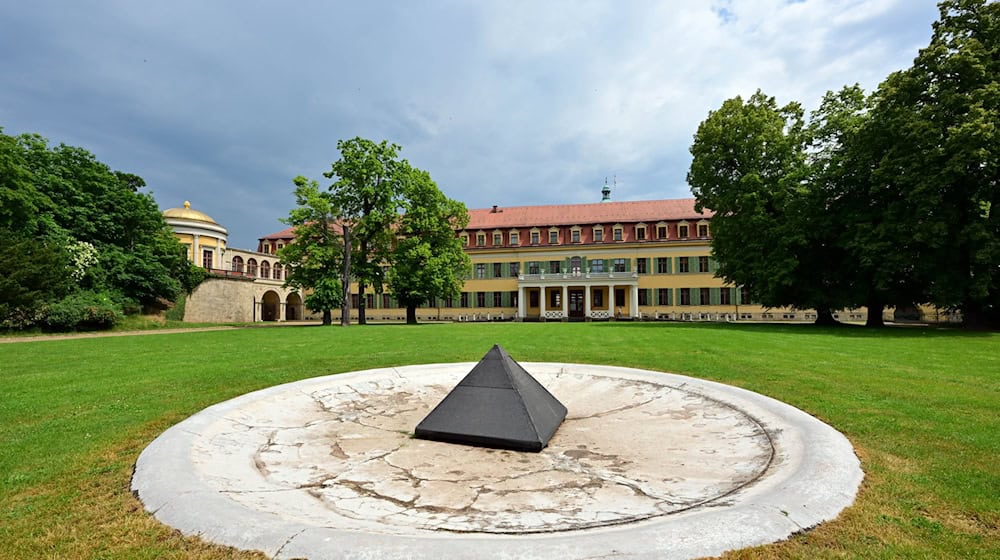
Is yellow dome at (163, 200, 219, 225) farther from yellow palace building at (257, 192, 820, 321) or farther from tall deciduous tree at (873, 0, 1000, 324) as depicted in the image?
tall deciduous tree at (873, 0, 1000, 324)

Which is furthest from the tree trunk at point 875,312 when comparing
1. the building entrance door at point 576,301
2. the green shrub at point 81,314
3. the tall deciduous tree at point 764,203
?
the green shrub at point 81,314

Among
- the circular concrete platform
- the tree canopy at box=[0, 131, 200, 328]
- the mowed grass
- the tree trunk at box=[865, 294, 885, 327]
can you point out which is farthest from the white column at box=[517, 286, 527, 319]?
the circular concrete platform

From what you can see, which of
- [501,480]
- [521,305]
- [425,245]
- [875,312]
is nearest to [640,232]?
[521,305]

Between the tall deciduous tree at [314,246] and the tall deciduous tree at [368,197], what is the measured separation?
1228mm

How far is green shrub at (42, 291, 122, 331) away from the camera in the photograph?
25109 mm

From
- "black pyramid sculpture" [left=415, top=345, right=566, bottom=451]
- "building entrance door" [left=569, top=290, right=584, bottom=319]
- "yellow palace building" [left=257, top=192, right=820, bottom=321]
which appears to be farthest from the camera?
"building entrance door" [left=569, top=290, right=584, bottom=319]

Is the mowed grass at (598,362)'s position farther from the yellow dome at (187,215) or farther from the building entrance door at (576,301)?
the yellow dome at (187,215)

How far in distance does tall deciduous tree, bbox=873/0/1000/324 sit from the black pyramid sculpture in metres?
22.7

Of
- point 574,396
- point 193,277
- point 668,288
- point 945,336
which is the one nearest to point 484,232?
point 668,288

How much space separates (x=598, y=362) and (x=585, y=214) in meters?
42.0

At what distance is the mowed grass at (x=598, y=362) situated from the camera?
301 centimetres

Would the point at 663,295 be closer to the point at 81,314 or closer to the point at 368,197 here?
the point at 368,197

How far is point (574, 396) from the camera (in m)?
8.11

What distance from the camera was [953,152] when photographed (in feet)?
66.1
